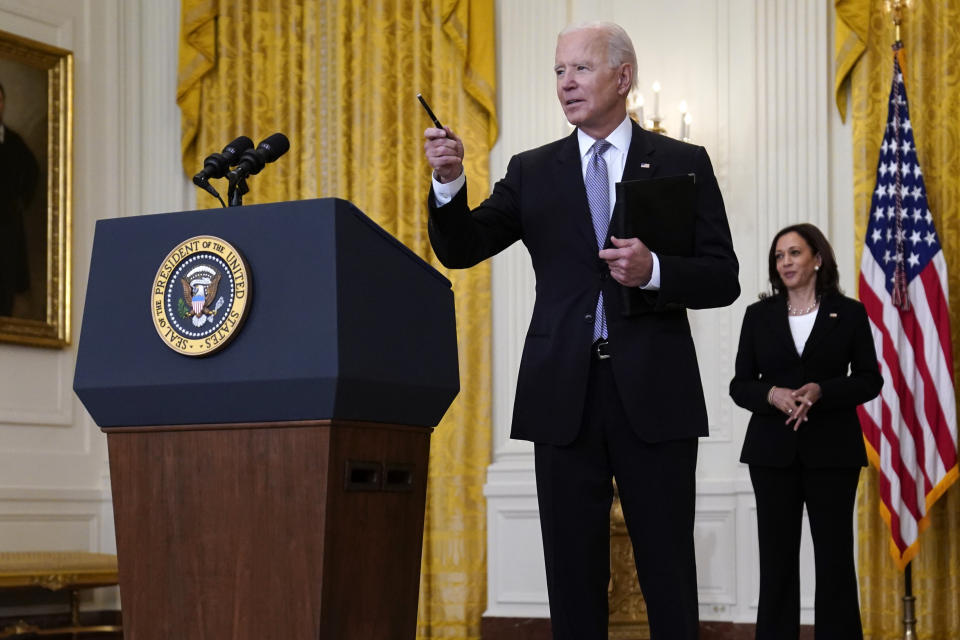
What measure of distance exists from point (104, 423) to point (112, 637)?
17.0ft

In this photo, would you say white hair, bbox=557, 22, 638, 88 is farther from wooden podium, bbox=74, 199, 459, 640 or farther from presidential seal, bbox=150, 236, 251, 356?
presidential seal, bbox=150, 236, 251, 356

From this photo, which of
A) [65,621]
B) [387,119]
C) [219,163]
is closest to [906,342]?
[387,119]

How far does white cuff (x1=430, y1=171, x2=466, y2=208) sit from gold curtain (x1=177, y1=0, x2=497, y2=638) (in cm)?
431

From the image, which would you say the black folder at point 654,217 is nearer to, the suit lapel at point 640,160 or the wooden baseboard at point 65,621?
the suit lapel at point 640,160

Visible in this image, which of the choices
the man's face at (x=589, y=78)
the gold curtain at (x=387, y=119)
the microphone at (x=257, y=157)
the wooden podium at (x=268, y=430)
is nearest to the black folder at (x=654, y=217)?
the man's face at (x=589, y=78)

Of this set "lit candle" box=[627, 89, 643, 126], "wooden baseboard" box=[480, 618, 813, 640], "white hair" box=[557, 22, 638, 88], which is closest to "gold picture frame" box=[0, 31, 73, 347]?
Answer: "wooden baseboard" box=[480, 618, 813, 640]

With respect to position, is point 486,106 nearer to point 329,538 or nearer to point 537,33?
point 537,33

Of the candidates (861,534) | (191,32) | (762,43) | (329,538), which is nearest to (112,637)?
(191,32)

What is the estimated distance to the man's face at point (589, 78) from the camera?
9.07 feet

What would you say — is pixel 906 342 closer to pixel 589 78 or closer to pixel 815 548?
pixel 815 548

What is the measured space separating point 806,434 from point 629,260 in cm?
275

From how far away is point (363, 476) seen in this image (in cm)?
243

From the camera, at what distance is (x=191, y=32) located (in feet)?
25.4

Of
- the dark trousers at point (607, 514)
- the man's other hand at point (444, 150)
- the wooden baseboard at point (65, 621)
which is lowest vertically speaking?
the wooden baseboard at point (65, 621)
